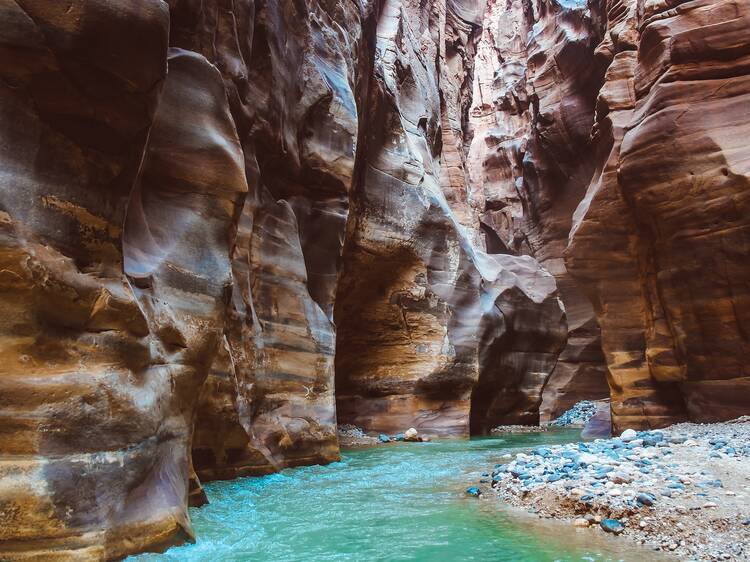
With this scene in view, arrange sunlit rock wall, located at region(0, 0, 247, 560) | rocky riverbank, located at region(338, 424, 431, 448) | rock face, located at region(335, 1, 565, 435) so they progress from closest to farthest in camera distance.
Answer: sunlit rock wall, located at region(0, 0, 247, 560) → rocky riverbank, located at region(338, 424, 431, 448) → rock face, located at region(335, 1, 565, 435)

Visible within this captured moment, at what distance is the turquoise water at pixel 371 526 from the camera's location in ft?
16.8

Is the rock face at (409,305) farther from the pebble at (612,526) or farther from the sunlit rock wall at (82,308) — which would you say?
the pebble at (612,526)

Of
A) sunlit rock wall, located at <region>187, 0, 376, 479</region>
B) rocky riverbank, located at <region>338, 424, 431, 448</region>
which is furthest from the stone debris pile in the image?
sunlit rock wall, located at <region>187, 0, 376, 479</region>

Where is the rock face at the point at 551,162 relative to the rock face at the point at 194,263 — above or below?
above

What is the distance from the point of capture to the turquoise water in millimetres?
5105

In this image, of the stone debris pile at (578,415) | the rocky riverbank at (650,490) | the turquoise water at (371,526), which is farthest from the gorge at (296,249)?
the rocky riverbank at (650,490)

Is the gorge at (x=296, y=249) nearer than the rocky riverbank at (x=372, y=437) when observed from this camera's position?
Yes

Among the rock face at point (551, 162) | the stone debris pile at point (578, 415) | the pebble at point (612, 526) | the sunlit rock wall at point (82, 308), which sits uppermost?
the rock face at point (551, 162)

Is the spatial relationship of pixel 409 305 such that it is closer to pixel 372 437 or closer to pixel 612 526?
pixel 372 437

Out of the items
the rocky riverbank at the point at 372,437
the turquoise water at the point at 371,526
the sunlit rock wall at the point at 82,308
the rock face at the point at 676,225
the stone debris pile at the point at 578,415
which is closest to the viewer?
the sunlit rock wall at the point at 82,308

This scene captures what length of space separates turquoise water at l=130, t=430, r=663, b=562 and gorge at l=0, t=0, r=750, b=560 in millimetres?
548

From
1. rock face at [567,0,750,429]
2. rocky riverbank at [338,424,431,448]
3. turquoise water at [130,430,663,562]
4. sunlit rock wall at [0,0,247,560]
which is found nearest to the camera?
sunlit rock wall at [0,0,247,560]

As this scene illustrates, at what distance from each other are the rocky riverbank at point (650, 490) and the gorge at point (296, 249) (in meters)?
3.69

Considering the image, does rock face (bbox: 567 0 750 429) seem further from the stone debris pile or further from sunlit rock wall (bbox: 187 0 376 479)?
the stone debris pile
